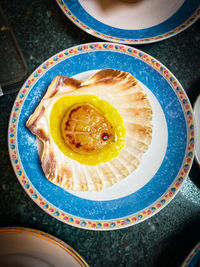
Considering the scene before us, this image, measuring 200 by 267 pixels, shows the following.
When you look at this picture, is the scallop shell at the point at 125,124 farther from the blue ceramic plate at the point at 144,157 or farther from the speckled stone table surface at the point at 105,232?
the speckled stone table surface at the point at 105,232

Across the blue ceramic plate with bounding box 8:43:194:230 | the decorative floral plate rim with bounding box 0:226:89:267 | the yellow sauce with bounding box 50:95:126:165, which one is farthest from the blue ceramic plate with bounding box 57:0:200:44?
the decorative floral plate rim with bounding box 0:226:89:267

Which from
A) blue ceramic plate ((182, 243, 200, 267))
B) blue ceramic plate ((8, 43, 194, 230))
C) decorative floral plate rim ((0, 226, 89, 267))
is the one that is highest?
blue ceramic plate ((8, 43, 194, 230))

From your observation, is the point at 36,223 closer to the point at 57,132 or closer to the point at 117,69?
the point at 57,132

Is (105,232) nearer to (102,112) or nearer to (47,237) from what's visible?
(47,237)

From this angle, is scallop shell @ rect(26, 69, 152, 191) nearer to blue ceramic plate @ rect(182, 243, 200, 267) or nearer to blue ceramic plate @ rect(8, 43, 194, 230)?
blue ceramic plate @ rect(8, 43, 194, 230)

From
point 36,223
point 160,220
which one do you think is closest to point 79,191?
point 36,223

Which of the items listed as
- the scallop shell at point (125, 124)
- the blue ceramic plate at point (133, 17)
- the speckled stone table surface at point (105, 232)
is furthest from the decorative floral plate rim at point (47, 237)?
the blue ceramic plate at point (133, 17)
